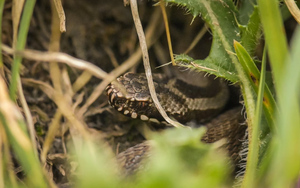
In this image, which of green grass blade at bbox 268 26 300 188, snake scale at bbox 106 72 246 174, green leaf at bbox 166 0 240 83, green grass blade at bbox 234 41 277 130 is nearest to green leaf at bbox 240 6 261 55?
green leaf at bbox 166 0 240 83

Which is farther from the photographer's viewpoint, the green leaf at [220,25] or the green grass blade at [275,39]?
the green leaf at [220,25]

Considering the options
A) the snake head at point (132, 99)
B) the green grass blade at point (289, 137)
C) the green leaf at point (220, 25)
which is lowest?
the green grass blade at point (289, 137)

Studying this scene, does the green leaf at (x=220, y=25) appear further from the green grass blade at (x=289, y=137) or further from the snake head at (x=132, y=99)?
the green grass blade at (x=289, y=137)

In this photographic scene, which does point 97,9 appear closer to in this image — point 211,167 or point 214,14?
point 214,14

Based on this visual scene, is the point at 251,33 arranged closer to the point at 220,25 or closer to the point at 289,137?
the point at 220,25

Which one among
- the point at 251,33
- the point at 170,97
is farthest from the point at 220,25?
the point at 170,97

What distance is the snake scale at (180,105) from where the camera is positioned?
3.17 metres

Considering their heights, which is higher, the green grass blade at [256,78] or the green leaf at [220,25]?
the green leaf at [220,25]

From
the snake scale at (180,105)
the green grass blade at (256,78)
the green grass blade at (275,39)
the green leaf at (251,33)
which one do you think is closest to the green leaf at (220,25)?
the green leaf at (251,33)

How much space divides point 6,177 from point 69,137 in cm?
108

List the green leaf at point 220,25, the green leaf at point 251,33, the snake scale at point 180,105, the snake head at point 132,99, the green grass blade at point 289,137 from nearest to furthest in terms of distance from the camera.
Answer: the green grass blade at point 289,137, the green leaf at point 251,33, the green leaf at point 220,25, the snake scale at point 180,105, the snake head at point 132,99

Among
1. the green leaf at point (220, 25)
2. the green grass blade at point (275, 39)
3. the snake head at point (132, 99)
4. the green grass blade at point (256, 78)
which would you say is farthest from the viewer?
the snake head at point (132, 99)

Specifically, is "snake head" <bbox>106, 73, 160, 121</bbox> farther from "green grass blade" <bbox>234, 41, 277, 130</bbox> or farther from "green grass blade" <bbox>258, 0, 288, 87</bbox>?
"green grass blade" <bbox>258, 0, 288, 87</bbox>

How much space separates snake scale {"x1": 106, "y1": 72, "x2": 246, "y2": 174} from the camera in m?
3.17
